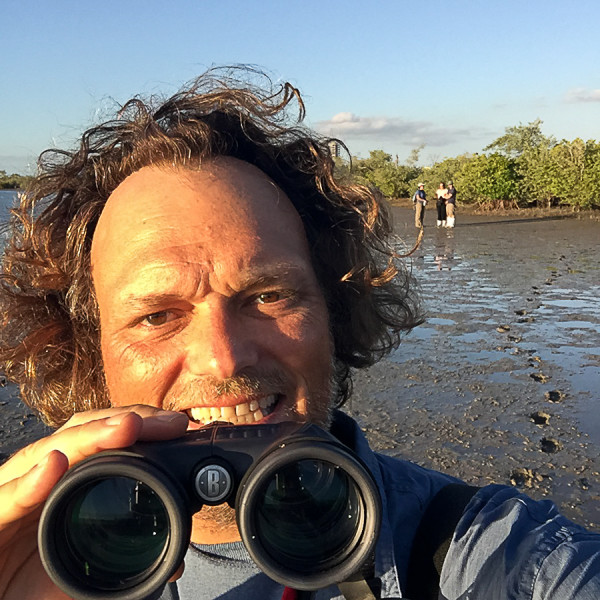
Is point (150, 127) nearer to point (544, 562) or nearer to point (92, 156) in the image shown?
point (92, 156)

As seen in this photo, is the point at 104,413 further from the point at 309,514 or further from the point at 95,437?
the point at 309,514

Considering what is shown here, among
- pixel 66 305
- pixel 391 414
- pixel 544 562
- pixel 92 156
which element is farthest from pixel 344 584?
pixel 391 414

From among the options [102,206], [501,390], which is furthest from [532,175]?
[102,206]

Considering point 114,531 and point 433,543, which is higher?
point 114,531

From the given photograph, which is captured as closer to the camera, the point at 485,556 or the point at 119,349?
the point at 485,556

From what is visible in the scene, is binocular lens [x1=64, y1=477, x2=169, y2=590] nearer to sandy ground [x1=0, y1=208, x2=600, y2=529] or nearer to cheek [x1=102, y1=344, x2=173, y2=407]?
cheek [x1=102, y1=344, x2=173, y2=407]

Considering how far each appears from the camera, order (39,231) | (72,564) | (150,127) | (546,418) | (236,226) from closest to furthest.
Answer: (72,564), (236,226), (150,127), (39,231), (546,418)
